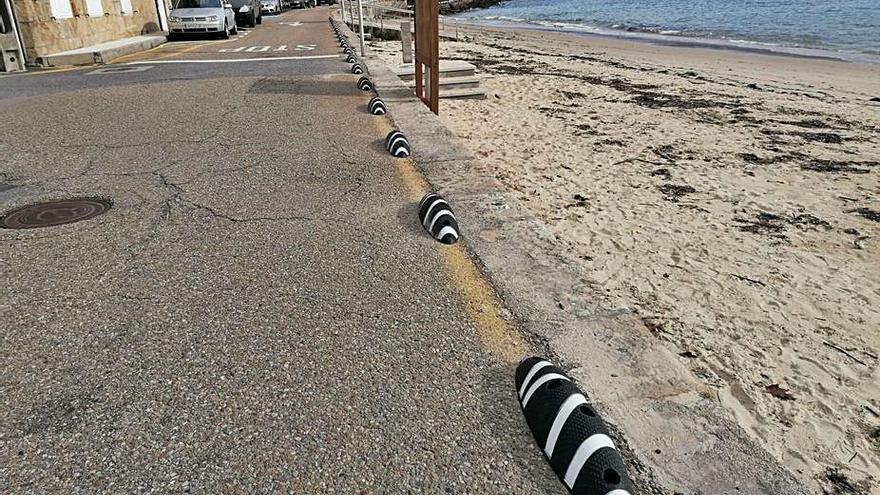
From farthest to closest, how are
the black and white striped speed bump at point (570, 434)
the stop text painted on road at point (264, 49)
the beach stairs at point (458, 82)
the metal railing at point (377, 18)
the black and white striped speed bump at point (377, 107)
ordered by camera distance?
1. the metal railing at point (377, 18)
2. the stop text painted on road at point (264, 49)
3. the beach stairs at point (458, 82)
4. the black and white striped speed bump at point (377, 107)
5. the black and white striped speed bump at point (570, 434)

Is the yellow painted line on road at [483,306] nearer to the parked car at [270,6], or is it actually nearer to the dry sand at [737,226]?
the dry sand at [737,226]

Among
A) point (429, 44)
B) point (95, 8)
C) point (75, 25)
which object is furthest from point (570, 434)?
point (95, 8)

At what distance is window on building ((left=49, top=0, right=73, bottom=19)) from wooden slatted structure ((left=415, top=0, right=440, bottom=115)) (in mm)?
12918

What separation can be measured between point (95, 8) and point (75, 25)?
2.25 meters

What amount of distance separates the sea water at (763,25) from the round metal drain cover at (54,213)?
82.5 feet

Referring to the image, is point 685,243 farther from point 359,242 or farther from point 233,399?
point 233,399

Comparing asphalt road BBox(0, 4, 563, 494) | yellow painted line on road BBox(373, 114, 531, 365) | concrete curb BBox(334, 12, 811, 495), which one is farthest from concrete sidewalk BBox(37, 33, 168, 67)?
yellow painted line on road BBox(373, 114, 531, 365)

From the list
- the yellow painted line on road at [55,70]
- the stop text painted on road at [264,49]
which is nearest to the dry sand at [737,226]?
the stop text painted on road at [264,49]

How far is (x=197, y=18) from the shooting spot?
76.1 ft

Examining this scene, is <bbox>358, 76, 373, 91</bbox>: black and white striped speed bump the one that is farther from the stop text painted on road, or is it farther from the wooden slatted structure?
the stop text painted on road

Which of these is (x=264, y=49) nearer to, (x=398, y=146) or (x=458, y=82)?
(x=458, y=82)

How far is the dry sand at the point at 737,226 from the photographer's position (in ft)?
9.59

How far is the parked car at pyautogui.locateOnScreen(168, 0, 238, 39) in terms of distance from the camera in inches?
913

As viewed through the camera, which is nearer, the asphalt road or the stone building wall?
the asphalt road
